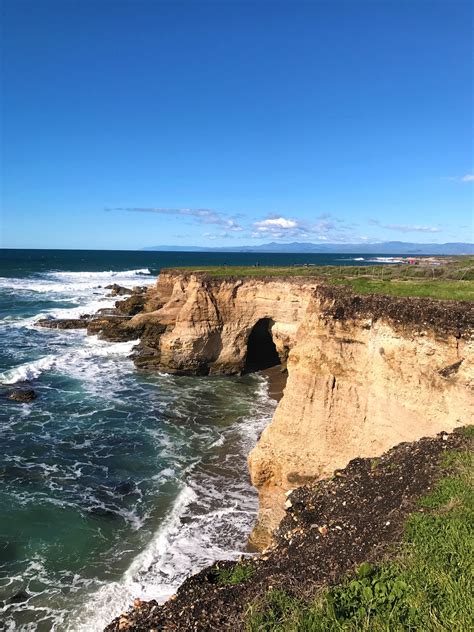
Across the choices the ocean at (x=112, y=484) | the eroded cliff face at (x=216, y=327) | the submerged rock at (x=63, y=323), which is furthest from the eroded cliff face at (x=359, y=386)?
the submerged rock at (x=63, y=323)

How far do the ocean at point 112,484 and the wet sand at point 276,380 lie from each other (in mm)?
550

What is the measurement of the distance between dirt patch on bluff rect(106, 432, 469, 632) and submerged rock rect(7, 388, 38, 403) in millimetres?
18816

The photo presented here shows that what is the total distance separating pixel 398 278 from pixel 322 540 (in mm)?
16983

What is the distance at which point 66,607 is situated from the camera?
10258mm

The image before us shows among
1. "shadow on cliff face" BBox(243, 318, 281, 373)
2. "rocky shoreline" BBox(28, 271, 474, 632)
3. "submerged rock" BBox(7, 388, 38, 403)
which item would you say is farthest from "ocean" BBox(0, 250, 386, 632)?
"rocky shoreline" BBox(28, 271, 474, 632)

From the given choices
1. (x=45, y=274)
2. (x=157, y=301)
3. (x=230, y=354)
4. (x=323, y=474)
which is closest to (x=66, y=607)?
(x=323, y=474)

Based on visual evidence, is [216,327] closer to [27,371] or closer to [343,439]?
[27,371]

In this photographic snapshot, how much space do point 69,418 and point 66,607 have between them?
472 inches

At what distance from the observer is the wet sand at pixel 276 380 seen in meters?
25.8

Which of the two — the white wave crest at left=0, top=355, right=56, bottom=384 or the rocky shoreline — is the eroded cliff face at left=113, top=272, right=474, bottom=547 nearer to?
the rocky shoreline

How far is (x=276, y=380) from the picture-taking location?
2833cm

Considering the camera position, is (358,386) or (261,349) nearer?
(358,386)

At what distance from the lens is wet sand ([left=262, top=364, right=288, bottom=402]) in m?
25.8

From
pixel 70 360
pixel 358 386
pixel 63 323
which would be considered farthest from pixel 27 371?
pixel 358 386
